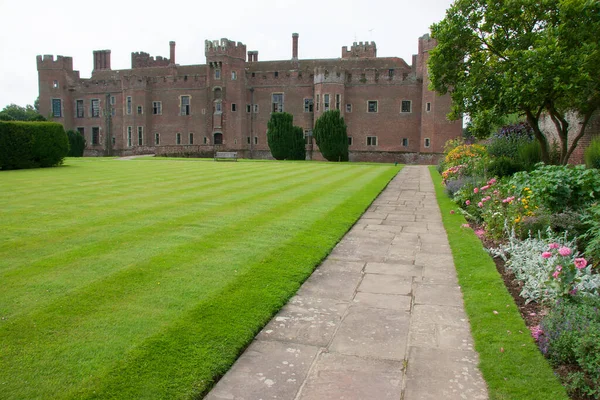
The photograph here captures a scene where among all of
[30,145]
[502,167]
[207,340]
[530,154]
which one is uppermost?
[30,145]

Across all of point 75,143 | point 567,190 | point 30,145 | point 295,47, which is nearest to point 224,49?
point 295,47

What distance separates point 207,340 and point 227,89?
142 feet

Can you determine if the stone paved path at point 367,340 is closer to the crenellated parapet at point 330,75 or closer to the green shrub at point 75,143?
the crenellated parapet at point 330,75

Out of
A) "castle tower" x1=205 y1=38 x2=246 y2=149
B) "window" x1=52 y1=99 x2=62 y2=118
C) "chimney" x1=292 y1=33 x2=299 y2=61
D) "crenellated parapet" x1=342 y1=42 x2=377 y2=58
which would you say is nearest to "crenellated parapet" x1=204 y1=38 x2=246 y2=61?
"castle tower" x1=205 y1=38 x2=246 y2=149

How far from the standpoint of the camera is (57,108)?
50438 mm

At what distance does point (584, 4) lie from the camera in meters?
9.74

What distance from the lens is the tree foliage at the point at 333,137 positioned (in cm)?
3691

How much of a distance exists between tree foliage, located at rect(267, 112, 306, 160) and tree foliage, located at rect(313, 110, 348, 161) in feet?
6.91

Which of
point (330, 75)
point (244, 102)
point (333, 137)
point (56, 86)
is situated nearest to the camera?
point (333, 137)

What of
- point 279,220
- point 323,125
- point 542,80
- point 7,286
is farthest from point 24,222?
point 323,125

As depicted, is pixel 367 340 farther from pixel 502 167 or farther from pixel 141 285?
pixel 502 167

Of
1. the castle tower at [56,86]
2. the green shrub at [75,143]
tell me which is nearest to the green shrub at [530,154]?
the green shrub at [75,143]

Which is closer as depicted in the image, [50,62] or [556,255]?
[556,255]

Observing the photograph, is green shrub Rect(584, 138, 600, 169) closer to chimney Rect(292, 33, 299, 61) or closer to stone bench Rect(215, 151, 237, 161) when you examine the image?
Answer: stone bench Rect(215, 151, 237, 161)
